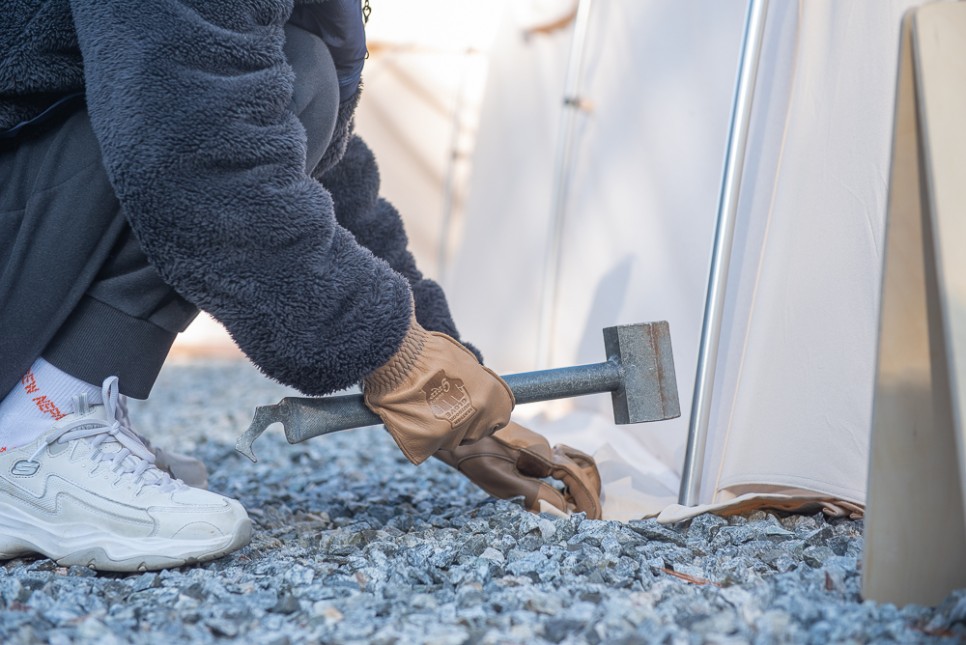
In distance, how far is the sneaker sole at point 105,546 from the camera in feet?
2.92

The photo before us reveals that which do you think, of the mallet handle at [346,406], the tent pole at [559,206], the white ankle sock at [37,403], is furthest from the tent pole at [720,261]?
the tent pole at [559,206]

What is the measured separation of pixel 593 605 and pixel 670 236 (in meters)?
0.90

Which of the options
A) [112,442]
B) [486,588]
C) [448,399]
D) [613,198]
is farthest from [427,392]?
[613,198]

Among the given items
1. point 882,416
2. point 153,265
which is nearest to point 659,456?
point 882,416

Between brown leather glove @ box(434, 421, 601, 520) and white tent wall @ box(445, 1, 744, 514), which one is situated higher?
white tent wall @ box(445, 1, 744, 514)

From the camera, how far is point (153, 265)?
845 millimetres

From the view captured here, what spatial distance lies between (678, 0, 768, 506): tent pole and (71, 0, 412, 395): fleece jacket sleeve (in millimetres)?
458

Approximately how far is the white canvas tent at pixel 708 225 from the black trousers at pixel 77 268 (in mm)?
595

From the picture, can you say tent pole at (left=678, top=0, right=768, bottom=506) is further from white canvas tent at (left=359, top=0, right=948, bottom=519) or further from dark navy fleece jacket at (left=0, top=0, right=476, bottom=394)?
dark navy fleece jacket at (left=0, top=0, right=476, bottom=394)

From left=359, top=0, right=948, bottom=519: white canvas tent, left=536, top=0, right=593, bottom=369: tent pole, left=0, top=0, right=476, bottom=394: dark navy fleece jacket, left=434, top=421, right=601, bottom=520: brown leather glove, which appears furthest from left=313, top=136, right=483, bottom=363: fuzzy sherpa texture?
left=536, top=0, right=593, bottom=369: tent pole

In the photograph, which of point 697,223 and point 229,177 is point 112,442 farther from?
point 697,223

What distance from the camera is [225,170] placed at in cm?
81

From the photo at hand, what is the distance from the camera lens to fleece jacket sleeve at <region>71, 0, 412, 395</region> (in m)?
0.80

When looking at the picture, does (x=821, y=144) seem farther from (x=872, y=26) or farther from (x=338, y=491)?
(x=338, y=491)
